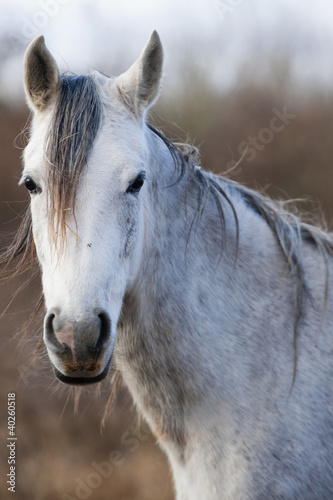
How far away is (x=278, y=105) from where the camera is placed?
9953 millimetres

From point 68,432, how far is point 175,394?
502 centimetres

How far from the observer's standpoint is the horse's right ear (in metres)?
2.22

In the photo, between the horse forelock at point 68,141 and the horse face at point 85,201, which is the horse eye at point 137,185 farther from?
the horse forelock at point 68,141

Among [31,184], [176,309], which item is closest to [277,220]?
[176,309]

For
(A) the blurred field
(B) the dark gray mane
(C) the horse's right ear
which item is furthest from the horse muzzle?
(A) the blurred field

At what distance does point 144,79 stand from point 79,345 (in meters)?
1.28

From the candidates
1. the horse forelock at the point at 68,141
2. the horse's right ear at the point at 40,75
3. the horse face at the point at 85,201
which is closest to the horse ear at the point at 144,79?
the horse face at the point at 85,201

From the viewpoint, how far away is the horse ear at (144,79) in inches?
92.0

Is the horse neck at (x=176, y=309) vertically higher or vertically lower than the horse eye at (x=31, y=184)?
lower

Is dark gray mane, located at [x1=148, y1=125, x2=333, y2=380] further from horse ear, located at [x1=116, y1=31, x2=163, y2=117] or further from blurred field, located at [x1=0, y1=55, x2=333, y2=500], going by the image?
blurred field, located at [x1=0, y1=55, x2=333, y2=500]

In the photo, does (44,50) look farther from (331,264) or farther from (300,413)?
(300,413)

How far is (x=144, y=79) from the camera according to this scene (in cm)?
241

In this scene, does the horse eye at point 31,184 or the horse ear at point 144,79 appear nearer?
the horse eye at point 31,184

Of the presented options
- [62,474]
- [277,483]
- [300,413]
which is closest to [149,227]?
[300,413]
